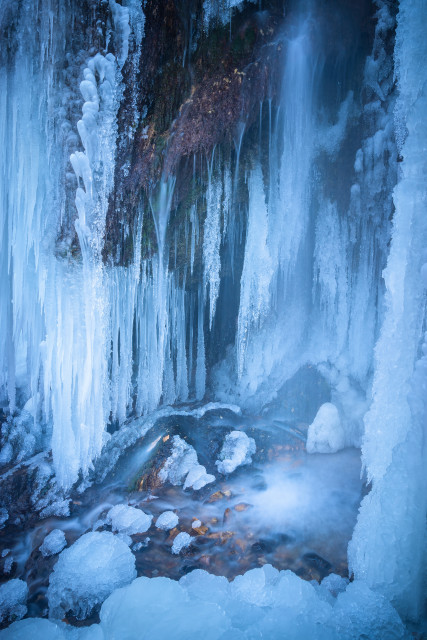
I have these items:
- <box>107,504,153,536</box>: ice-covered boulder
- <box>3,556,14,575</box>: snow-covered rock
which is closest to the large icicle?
<box>107,504,153,536</box>: ice-covered boulder

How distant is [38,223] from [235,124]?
327 cm

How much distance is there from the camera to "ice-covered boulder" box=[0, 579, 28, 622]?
117 inches

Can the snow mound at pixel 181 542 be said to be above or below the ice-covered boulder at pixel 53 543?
above

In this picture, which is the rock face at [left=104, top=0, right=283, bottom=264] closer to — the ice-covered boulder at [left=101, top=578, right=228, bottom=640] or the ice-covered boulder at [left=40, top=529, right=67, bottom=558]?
the ice-covered boulder at [left=40, top=529, right=67, bottom=558]

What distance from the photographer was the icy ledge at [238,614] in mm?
2164

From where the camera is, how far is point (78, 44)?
4238mm

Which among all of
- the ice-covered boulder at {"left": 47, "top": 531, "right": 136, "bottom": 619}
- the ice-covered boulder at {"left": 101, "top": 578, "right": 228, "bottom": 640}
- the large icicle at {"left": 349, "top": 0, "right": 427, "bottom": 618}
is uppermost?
the large icicle at {"left": 349, "top": 0, "right": 427, "bottom": 618}

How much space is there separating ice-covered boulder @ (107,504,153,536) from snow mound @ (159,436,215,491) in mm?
882

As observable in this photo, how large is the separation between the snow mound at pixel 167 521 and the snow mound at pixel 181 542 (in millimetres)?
271

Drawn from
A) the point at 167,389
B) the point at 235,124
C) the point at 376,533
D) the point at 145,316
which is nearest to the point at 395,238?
the point at 376,533

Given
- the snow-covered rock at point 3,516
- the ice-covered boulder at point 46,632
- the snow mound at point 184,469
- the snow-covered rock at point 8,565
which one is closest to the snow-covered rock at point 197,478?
the snow mound at point 184,469

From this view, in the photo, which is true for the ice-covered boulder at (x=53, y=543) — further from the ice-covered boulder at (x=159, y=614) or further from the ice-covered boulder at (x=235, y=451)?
the ice-covered boulder at (x=235, y=451)

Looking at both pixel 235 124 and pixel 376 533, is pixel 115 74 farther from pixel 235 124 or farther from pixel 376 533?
pixel 376 533

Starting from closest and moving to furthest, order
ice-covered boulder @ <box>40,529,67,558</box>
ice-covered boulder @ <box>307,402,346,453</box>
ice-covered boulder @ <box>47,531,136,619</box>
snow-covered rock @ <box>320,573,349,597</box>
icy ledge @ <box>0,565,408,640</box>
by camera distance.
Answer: icy ledge @ <box>0,565,408,640</box> < snow-covered rock @ <box>320,573,349,597</box> < ice-covered boulder @ <box>47,531,136,619</box> < ice-covered boulder @ <box>40,529,67,558</box> < ice-covered boulder @ <box>307,402,346,453</box>
